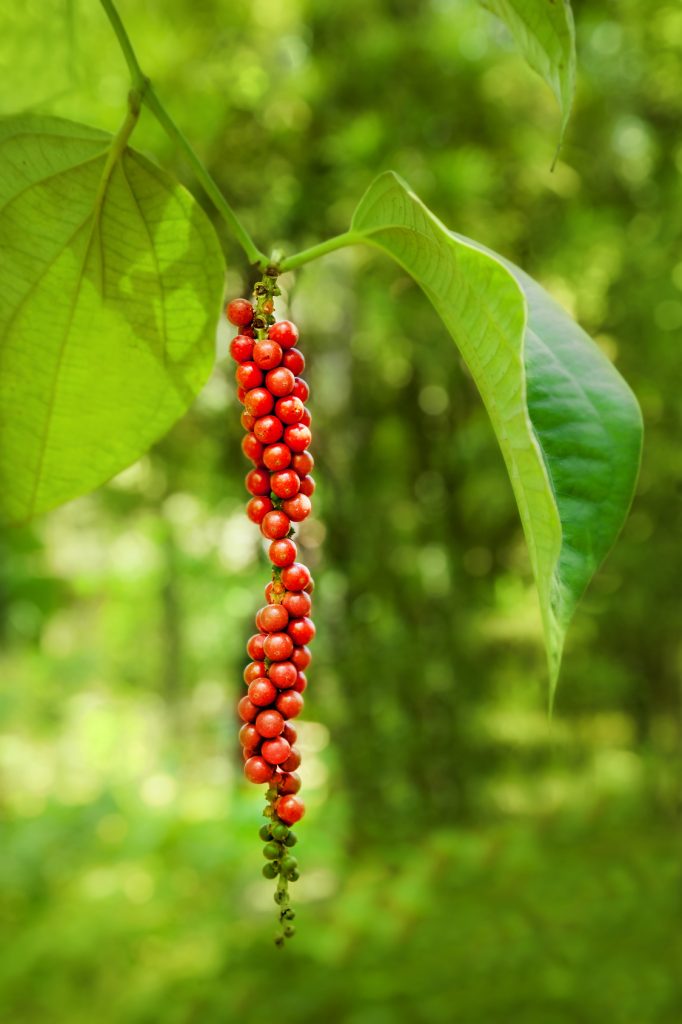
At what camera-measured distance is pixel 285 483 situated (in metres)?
0.30

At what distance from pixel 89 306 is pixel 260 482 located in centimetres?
14

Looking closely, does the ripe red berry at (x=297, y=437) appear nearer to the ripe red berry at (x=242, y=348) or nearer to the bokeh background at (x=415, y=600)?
the ripe red berry at (x=242, y=348)

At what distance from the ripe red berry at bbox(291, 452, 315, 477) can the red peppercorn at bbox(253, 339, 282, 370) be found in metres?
0.03

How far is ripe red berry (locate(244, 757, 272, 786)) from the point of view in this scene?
0.91 ft

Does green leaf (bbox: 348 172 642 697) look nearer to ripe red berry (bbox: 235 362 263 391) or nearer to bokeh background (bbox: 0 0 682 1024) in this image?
ripe red berry (bbox: 235 362 263 391)

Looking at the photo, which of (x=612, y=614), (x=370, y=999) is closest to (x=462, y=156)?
(x=612, y=614)

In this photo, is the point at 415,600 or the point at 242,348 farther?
A: the point at 415,600

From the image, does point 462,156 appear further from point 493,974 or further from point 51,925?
point 51,925

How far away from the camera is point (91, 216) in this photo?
383 millimetres

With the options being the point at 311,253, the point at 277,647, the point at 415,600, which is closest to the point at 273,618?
the point at 277,647

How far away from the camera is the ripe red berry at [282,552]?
0.29 m

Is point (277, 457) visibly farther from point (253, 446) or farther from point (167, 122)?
point (167, 122)

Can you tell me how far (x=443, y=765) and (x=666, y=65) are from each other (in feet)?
4.46

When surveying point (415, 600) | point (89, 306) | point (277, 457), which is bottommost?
point (277, 457)
